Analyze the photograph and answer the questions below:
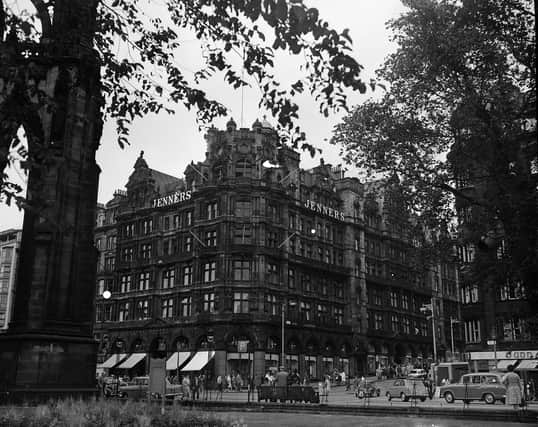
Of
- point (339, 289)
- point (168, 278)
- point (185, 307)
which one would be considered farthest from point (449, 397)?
point (168, 278)

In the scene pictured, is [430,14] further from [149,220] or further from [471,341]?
[149,220]

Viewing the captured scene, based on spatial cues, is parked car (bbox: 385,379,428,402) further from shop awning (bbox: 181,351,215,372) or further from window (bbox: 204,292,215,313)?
window (bbox: 204,292,215,313)

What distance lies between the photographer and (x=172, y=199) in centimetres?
7231

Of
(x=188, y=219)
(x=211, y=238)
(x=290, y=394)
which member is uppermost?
(x=188, y=219)

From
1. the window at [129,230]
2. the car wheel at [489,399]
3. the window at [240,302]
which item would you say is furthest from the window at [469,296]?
the window at [129,230]

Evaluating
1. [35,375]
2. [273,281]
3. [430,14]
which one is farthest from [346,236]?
[35,375]

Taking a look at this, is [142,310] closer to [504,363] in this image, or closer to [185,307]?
[185,307]

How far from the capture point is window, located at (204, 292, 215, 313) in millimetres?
63656

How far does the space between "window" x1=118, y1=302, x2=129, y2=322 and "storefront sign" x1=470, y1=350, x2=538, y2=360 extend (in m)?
40.8

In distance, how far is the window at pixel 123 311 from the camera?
7375 centimetres

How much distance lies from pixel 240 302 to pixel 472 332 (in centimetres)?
2345

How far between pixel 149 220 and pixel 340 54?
67.9 m

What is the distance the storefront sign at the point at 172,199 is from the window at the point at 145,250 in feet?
16.4

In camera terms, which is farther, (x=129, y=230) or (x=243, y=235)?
(x=129, y=230)
